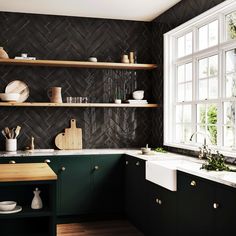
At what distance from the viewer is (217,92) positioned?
4.83m

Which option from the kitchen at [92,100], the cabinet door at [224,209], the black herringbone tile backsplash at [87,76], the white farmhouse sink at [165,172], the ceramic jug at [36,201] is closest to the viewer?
the cabinet door at [224,209]

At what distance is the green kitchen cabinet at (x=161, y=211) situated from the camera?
4232mm

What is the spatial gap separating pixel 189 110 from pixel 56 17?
2.51 metres

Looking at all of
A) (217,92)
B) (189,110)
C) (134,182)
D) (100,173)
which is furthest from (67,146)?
(217,92)

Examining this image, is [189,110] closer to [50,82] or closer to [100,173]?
[100,173]

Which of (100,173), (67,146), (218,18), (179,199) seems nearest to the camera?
(179,199)

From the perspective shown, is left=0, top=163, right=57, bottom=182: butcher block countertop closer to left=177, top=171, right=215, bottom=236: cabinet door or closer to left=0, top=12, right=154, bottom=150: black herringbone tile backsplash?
left=177, top=171, right=215, bottom=236: cabinet door

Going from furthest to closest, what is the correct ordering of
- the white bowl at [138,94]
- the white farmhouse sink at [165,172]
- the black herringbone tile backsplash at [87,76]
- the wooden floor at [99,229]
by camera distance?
1. the white bowl at [138,94]
2. the black herringbone tile backsplash at [87,76]
3. the wooden floor at [99,229]
4. the white farmhouse sink at [165,172]

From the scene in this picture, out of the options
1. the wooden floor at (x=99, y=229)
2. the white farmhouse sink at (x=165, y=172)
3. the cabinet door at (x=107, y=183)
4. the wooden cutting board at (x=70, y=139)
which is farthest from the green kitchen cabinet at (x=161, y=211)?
the wooden cutting board at (x=70, y=139)

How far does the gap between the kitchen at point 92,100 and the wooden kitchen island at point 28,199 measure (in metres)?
1.56

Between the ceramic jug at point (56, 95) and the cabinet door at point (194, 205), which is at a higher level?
the ceramic jug at point (56, 95)

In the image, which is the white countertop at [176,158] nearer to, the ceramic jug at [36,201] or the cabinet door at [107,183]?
the cabinet door at [107,183]

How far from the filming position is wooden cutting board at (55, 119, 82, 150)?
636 cm

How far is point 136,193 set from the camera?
546 centimetres
